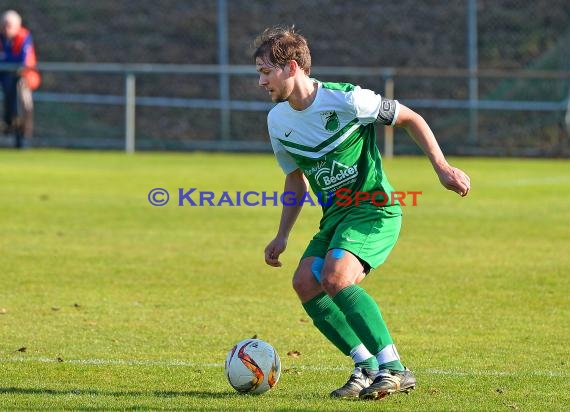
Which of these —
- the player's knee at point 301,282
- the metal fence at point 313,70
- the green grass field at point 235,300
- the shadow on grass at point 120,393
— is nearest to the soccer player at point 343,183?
the player's knee at point 301,282

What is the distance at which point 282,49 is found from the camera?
5.58 meters

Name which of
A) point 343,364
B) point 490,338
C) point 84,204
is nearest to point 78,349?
point 343,364

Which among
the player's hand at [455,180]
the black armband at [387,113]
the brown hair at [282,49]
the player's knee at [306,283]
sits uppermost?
the brown hair at [282,49]

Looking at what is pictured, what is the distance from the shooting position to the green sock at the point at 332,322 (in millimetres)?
5672

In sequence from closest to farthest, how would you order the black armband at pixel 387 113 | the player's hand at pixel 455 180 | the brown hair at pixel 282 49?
the player's hand at pixel 455 180 → the brown hair at pixel 282 49 → the black armband at pixel 387 113

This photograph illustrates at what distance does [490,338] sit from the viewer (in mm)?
7102

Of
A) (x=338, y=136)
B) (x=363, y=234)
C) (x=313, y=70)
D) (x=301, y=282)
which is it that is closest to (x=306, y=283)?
(x=301, y=282)

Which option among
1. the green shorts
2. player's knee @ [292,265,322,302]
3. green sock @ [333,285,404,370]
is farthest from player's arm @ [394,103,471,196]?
player's knee @ [292,265,322,302]

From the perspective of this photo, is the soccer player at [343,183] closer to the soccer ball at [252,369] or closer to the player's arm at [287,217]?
the player's arm at [287,217]

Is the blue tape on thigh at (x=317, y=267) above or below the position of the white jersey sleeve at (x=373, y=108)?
below

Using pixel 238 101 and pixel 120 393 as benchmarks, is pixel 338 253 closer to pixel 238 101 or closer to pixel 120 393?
pixel 120 393

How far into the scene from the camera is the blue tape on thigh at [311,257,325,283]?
560cm

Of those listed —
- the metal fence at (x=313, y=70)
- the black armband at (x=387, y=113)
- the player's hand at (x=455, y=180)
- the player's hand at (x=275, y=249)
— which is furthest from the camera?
the metal fence at (x=313, y=70)

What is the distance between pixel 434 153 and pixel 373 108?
1.30 feet
